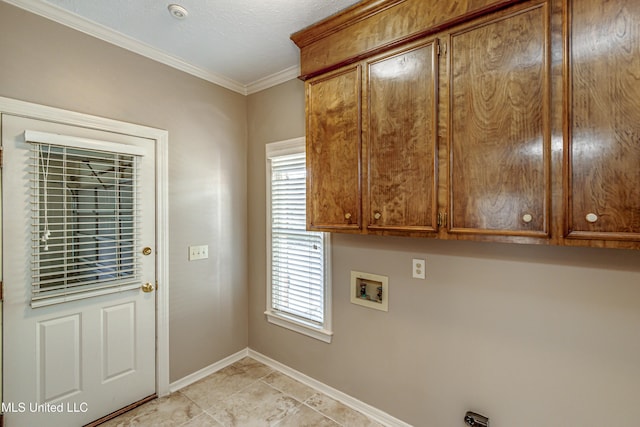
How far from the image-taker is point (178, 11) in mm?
1783

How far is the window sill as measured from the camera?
7.73ft

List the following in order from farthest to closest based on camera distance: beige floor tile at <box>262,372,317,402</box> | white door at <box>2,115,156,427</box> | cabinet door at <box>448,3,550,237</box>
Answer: beige floor tile at <box>262,372,317,402</box> → white door at <box>2,115,156,427</box> → cabinet door at <box>448,3,550,237</box>

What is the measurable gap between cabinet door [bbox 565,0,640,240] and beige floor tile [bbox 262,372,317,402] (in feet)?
7.00

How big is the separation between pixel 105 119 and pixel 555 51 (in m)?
2.60

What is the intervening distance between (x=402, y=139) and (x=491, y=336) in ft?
4.02

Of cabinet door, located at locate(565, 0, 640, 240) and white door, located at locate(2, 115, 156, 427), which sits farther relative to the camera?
white door, located at locate(2, 115, 156, 427)

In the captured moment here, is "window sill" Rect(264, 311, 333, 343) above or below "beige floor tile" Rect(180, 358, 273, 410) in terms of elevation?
above

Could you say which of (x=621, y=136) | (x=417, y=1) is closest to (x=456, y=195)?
(x=621, y=136)

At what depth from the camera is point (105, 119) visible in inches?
78.8

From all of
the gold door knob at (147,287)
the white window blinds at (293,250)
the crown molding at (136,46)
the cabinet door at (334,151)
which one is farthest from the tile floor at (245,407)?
the crown molding at (136,46)

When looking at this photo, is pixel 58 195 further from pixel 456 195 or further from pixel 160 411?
pixel 456 195

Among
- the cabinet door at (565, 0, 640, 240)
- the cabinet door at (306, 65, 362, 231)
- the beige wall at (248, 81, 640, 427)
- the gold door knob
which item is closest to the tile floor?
the beige wall at (248, 81, 640, 427)

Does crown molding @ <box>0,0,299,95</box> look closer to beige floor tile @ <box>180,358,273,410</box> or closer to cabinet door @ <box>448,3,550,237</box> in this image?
cabinet door @ <box>448,3,550,237</box>

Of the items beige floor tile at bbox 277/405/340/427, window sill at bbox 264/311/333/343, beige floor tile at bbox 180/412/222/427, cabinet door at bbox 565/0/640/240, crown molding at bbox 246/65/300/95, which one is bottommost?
beige floor tile at bbox 277/405/340/427
